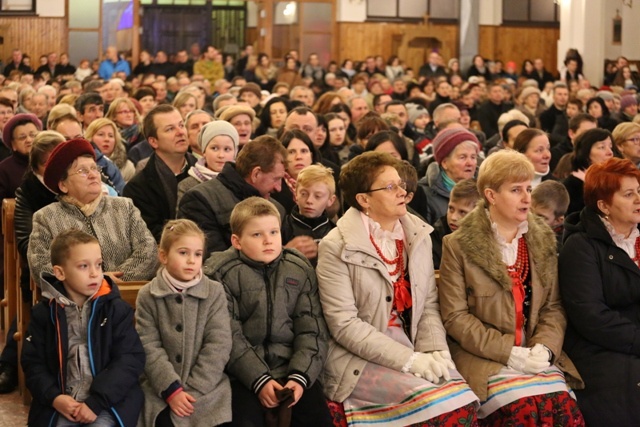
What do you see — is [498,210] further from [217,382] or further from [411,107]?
[411,107]

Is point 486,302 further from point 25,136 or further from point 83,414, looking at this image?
point 25,136

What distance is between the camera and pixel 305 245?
4871 millimetres

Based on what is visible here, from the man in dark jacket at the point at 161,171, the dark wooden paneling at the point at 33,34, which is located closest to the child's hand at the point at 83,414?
the man in dark jacket at the point at 161,171

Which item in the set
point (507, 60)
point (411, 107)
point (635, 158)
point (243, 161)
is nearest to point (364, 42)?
point (507, 60)

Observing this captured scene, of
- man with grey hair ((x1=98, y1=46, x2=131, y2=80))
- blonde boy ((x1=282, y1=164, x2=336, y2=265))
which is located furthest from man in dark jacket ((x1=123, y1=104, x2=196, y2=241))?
man with grey hair ((x1=98, y1=46, x2=131, y2=80))

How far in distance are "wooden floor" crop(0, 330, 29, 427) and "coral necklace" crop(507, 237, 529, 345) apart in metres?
2.33

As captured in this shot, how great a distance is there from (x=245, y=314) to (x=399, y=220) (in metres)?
0.81

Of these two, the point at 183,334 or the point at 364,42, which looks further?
the point at 364,42

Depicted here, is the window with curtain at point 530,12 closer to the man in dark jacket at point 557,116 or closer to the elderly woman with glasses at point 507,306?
the man in dark jacket at point 557,116

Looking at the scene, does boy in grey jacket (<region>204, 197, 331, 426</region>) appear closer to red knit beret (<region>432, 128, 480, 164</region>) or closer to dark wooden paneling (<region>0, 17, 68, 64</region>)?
red knit beret (<region>432, 128, 480, 164</region>)

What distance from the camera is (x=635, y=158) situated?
7.68 metres

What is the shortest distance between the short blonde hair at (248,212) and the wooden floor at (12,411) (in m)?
1.50

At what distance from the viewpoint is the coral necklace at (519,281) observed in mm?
4637

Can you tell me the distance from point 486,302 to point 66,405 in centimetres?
179
